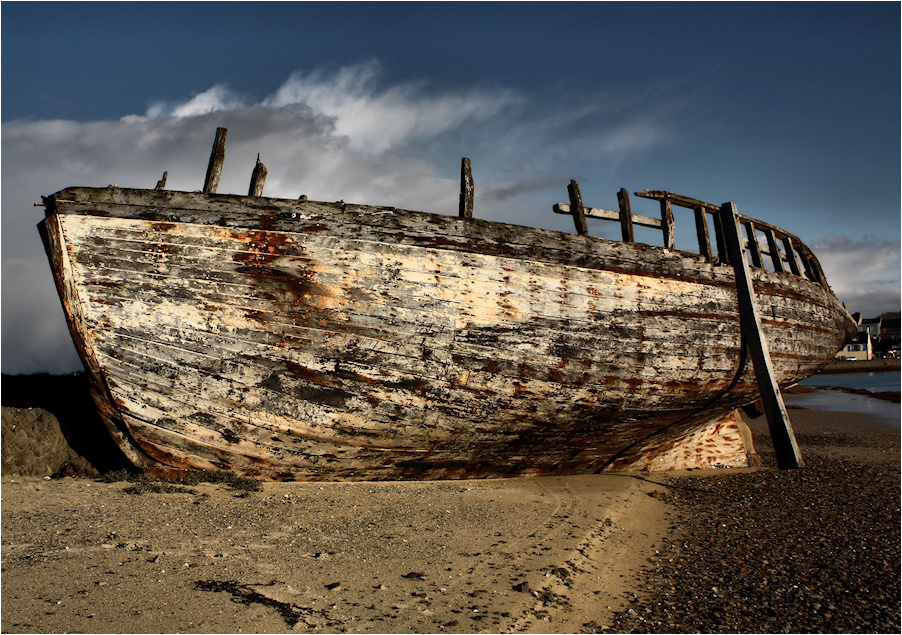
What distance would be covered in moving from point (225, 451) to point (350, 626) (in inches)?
109

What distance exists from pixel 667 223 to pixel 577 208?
1.56m

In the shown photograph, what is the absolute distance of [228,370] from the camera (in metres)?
4.88

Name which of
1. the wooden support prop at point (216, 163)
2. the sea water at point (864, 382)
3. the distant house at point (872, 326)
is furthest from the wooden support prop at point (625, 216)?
the distant house at point (872, 326)

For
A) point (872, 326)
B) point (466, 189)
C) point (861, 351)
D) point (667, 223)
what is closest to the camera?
point (466, 189)

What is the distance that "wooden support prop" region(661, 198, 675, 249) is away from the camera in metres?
7.10

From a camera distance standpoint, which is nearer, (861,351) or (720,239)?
(720,239)

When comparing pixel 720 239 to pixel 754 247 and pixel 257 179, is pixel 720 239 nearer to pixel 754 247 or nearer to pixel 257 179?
pixel 754 247

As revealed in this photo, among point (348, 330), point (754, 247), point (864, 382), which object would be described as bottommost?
point (864, 382)

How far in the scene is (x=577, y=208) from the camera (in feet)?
21.4

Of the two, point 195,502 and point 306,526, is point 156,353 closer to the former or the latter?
Answer: point 195,502

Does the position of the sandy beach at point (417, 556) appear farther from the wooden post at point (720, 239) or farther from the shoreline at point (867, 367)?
the shoreline at point (867, 367)

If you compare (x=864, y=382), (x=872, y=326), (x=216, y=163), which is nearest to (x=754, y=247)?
(x=216, y=163)

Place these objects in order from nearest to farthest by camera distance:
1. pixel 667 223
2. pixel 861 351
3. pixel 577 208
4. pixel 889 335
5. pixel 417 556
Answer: pixel 417 556, pixel 577 208, pixel 667 223, pixel 861 351, pixel 889 335

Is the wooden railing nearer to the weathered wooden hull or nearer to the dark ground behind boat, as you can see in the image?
the weathered wooden hull
